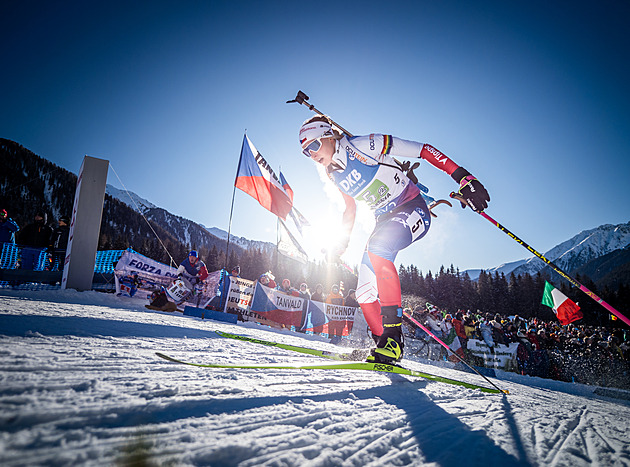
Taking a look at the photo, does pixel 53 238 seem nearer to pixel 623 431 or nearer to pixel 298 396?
pixel 298 396

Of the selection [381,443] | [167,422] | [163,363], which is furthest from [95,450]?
[163,363]

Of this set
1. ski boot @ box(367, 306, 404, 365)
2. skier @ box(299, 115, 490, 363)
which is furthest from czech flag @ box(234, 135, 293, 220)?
ski boot @ box(367, 306, 404, 365)

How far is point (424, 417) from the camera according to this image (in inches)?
43.7

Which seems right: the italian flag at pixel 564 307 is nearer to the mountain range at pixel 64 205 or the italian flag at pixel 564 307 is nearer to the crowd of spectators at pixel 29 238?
the mountain range at pixel 64 205

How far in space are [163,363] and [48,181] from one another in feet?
205

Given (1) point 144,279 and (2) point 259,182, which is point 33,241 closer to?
(1) point 144,279

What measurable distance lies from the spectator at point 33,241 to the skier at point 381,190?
7989mm

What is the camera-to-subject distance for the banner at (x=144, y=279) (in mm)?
8195

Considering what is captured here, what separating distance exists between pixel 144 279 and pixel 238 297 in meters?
2.76

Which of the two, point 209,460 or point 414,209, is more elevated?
point 414,209

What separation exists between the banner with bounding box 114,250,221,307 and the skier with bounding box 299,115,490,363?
6.49 metres

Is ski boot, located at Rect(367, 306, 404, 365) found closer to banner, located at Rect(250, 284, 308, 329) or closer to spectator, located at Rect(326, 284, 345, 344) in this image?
banner, located at Rect(250, 284, 308, 329)

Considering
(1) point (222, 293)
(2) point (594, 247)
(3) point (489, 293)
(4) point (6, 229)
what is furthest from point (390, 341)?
(2) point (594, 247)

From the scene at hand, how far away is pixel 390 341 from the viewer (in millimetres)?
2328
